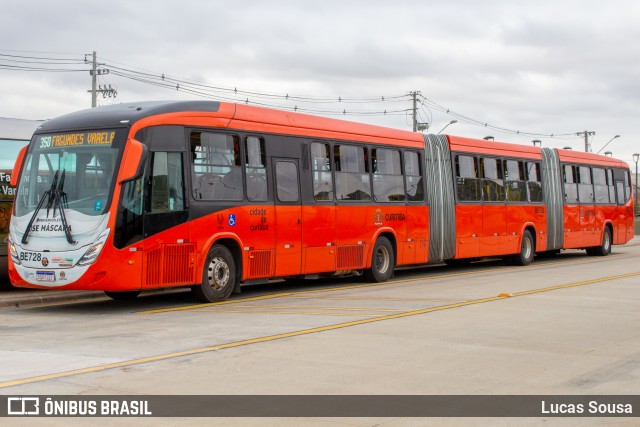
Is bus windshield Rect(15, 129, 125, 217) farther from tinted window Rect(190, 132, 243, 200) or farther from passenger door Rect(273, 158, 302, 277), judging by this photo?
passenger door Rect(273, 158, 302, 277)

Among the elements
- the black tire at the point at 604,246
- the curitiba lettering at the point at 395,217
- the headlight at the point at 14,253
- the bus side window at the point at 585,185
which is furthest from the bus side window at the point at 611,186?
the headlight at the point at 14,253

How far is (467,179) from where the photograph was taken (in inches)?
956

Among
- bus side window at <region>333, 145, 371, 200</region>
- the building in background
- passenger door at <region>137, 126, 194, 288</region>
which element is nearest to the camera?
passenger door at <region>137, 126, 194, 288</region>

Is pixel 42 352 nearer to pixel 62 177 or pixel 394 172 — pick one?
pixel 62 177

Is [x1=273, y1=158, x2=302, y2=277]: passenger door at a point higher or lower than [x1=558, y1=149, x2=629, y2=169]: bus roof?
lower

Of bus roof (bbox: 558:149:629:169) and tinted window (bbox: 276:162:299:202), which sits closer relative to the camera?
tinted window (bbox: 276:162:299:202)

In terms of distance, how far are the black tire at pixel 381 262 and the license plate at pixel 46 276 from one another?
8.12m

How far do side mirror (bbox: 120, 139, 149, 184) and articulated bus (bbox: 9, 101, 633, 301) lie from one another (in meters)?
0.02

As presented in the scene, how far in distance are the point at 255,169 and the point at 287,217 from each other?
1282mm

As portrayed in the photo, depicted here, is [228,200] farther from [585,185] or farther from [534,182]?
[585,185]

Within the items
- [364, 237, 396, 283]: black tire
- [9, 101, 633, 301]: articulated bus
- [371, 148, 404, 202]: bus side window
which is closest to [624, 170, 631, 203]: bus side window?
[9, 101, 633, 301]: articulated bus

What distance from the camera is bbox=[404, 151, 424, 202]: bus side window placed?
71.1ft
